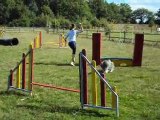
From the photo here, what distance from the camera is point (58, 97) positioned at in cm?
1073

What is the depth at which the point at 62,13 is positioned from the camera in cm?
14038

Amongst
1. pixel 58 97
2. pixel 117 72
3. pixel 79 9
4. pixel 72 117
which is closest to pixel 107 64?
pixel 117 72

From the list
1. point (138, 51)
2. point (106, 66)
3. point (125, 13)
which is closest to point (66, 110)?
point (106, 66)

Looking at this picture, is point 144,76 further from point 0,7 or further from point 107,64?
point 0,7

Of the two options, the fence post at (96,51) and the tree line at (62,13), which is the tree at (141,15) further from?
the fence post at (96,51)

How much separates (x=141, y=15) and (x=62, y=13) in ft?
181

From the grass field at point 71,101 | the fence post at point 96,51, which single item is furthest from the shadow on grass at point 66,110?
the fence post at point 96,51

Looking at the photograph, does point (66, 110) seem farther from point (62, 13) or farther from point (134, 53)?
point (62, 13)

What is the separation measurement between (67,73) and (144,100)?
5.55 meters

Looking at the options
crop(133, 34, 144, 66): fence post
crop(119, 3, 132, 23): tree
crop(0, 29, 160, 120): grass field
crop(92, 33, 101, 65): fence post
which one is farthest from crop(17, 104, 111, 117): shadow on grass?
crop(119, 3, 132, 23): tree

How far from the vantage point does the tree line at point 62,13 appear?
397 feet

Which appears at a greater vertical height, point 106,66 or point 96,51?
point 96,51

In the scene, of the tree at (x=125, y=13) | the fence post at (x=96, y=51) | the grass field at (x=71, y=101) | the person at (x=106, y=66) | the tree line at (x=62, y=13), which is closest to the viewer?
the grass field at (x=71, y=101)

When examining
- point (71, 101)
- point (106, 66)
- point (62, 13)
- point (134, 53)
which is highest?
point (62, 13)
